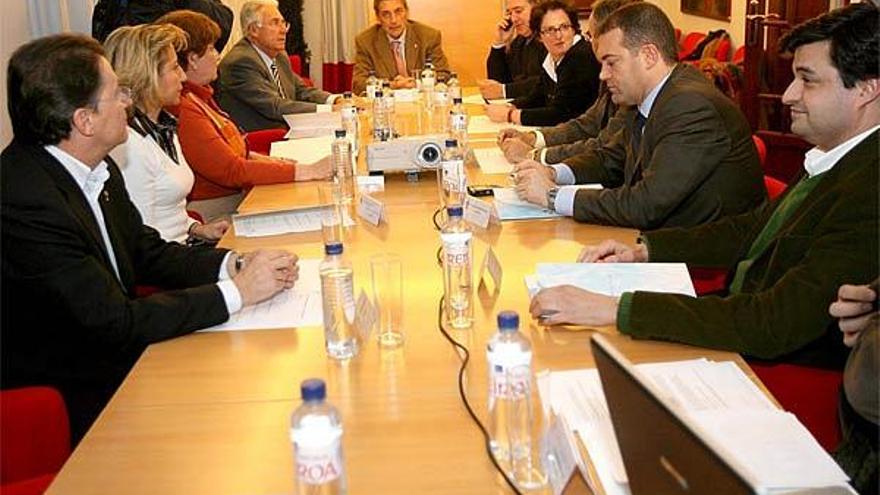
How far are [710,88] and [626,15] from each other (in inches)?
13.5

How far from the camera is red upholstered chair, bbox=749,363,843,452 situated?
76.0 inches

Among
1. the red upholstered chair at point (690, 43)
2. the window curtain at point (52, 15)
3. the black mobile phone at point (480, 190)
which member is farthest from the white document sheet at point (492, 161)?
the red upholstered chair at point (690, 43)

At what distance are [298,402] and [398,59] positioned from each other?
527 cm

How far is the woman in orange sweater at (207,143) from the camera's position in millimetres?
3695

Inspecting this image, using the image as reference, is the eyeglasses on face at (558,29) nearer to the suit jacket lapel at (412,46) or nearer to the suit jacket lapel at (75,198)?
the suit jacket lapel at (412,46)

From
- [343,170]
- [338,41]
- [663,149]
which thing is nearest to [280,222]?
[343,170]

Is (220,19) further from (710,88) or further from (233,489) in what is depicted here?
(233,489)

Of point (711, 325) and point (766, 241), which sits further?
point (766, 241)

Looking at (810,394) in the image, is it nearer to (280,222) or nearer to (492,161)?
(280,222)

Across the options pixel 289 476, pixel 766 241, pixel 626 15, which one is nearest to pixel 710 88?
pixel 626 15

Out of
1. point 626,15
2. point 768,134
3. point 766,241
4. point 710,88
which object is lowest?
point 768,134

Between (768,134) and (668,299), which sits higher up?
(668,299)

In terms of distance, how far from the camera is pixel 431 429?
155 centimetres

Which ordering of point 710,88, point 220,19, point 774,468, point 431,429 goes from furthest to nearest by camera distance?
1. point 220,19
2. point 710,88
3. point 431,429
4. point 774,468
